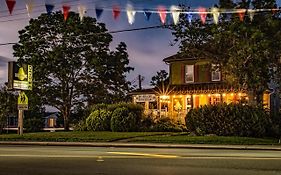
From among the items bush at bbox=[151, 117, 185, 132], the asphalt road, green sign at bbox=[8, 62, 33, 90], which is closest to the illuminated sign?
bush at bbox=[151, 117, 185, 132]

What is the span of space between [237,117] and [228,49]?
14.8ft

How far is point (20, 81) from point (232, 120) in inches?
609

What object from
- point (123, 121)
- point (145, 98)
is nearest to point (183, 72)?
point (145, 98)

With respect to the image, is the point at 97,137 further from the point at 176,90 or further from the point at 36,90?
the point at 36,90

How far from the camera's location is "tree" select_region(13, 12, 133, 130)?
4553 cm

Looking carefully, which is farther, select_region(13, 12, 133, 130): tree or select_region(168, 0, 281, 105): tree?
select_region(13, 12, 133, 130): tree

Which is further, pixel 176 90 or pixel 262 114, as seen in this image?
pixel 176 90

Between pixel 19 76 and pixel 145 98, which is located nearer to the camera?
pixel 19 76

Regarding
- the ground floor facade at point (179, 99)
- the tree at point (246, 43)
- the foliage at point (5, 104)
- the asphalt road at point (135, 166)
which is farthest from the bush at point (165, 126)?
the asphalt road at point (135, 166)

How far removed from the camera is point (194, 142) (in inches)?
1066

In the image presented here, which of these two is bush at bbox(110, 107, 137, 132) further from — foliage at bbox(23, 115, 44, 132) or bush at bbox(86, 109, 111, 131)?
foliage at bbox(23, 115, 44, 132)

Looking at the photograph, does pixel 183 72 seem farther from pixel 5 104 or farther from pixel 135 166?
pixel 135 166

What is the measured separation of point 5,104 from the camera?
4703 centimetres

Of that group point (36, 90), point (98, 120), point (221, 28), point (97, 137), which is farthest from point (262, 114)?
point (36, 90)
